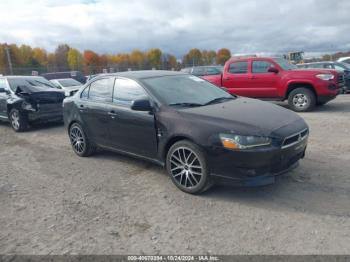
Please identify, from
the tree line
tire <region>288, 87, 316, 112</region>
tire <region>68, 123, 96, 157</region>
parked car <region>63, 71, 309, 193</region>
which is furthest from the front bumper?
the tree line

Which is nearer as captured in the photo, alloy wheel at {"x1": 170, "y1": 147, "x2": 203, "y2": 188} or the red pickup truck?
alloy wheel at {"x1": 170, "y1": 147, "x2": 203, "y2": 188}

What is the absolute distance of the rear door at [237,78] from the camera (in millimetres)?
10133

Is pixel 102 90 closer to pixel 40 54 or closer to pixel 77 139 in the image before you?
pixel 77 139

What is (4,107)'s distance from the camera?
948cm

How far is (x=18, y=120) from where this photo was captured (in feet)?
29.2

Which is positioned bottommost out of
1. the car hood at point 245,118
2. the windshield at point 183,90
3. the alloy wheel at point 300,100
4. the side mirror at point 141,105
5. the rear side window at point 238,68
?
the alloy wheel at point 300,100

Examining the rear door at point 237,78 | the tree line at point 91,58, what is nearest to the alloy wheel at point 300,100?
the rear door at point 237,78

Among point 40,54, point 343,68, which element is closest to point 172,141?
point 343,68

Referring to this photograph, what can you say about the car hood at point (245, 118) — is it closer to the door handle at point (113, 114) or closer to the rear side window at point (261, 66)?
the door handle at point (113, 114)

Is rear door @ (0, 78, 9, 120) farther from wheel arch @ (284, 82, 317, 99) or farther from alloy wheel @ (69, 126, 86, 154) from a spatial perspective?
wheel arch @ (284, 82, 317, 99)

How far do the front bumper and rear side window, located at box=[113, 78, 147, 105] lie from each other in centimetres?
158

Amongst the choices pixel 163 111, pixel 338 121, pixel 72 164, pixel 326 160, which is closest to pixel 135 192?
Result: pixel 163 111

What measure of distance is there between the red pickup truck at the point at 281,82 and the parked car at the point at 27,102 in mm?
5708

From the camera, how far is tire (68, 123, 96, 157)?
5.71 meters
